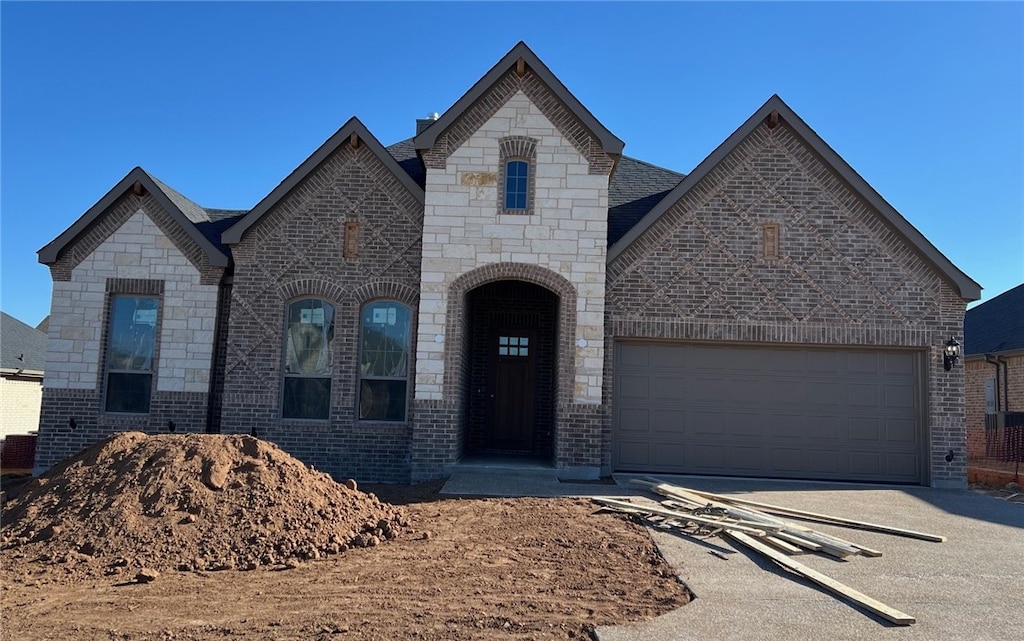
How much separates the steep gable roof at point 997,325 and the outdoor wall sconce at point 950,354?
916cm

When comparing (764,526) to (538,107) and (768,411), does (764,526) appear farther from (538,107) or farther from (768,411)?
(538,107)

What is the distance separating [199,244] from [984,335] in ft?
73.1

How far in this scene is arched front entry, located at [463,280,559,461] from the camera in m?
14.8

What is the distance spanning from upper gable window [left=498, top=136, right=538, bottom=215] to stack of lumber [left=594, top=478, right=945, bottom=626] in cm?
518

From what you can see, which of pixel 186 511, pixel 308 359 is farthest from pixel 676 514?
pixel 308 359

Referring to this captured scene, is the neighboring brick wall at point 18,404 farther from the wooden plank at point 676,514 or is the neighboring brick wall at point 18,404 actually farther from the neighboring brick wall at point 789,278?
the wooden plank at point 676,514

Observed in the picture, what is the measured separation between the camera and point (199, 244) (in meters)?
13.1

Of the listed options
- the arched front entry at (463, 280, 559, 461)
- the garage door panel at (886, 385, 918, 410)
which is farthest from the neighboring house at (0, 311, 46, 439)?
the garage door panel at (886, 385, 918, 410)

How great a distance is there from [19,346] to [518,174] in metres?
19.5

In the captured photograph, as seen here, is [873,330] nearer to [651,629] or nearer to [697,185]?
[697,185]

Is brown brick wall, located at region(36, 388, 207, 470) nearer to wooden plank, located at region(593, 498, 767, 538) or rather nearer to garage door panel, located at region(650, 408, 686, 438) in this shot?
wooden plank, located at region(593, 498, 767, 538)

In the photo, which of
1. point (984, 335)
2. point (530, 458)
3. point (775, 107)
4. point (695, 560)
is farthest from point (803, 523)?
point (984, 335)

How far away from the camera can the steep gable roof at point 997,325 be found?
20.6 meters

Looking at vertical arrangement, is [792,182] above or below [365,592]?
above
